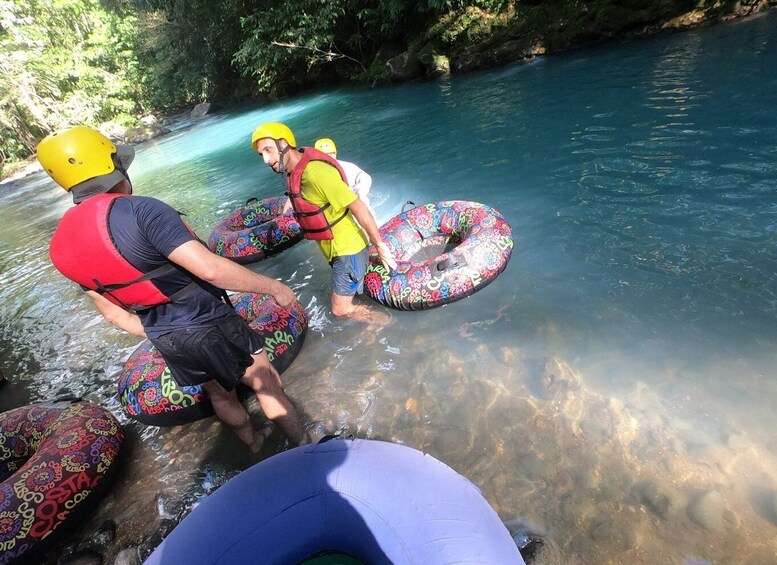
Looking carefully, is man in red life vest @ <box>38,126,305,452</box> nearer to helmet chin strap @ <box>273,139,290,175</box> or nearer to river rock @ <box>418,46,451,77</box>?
helmet chin strap @ <box>273,139,290,175</box>

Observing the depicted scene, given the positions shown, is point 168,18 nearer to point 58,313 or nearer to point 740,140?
point 58,313

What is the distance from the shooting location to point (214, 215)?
8.55 metres

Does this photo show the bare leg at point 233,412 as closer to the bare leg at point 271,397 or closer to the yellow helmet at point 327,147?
the bare leg at point 271,397

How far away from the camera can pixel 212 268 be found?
1957mm

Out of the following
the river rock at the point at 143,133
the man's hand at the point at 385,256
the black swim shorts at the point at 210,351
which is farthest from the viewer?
the river rock at the point at 143,133

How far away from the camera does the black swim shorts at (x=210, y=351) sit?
7.40 feet

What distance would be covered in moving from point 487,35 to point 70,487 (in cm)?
1625

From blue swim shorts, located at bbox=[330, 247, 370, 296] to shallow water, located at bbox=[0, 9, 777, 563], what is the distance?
444 mm

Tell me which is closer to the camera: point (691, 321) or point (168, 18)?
point (691, 321)

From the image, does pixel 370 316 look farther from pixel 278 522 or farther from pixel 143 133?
pixel 143 133

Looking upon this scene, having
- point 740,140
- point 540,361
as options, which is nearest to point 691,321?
point 540,361

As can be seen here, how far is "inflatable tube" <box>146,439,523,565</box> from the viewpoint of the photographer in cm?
163

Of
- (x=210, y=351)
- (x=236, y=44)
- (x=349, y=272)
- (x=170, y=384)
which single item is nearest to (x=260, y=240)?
(x=349, y=272)

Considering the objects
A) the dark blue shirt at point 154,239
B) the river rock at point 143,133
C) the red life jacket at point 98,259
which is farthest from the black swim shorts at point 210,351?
the river rock at point 143,133
